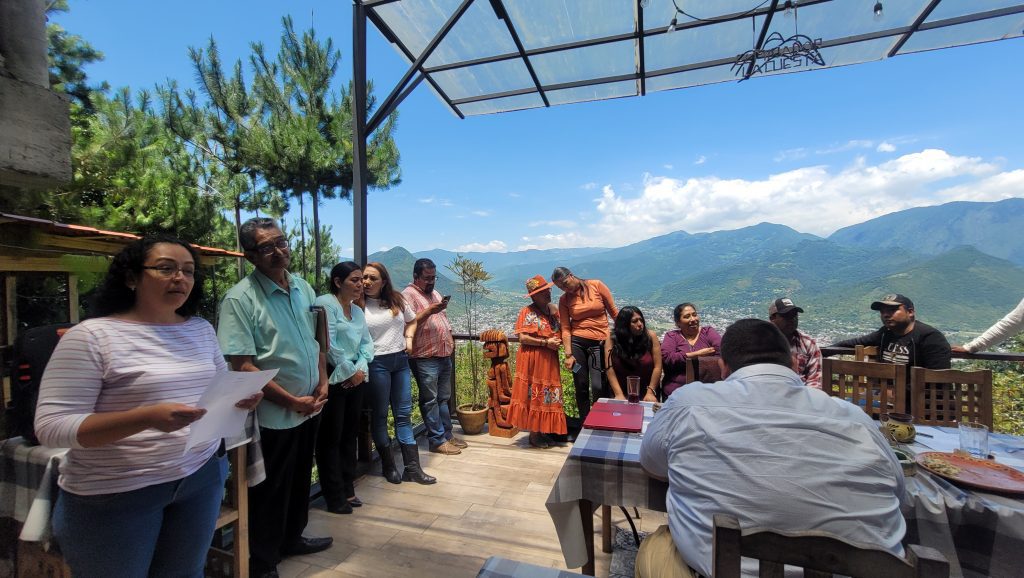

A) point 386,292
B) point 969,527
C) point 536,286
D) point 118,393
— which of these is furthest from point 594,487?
point 536,286

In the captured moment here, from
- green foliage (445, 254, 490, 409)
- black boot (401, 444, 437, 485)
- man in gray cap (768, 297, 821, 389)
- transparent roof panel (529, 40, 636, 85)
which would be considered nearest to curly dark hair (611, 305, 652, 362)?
man in gray cap (768, 297, 821, 389)

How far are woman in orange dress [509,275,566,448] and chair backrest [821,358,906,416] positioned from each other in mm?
1875

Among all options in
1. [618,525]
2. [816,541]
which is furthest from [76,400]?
[618,525]

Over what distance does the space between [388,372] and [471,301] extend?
2.26 m

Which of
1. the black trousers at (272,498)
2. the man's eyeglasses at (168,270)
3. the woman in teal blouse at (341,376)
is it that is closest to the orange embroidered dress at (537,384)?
the woman in teal blouse at (341,376)

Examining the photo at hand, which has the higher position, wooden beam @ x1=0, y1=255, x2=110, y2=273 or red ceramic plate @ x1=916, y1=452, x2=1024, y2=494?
wooden beam @ x1=0, y1=255, x2=110, y2=273

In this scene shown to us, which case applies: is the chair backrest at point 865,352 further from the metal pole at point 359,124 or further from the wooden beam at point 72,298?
the wooden beam at point 72,298

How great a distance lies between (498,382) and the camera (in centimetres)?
385

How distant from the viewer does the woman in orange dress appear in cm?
360

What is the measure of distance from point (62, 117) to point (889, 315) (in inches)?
158

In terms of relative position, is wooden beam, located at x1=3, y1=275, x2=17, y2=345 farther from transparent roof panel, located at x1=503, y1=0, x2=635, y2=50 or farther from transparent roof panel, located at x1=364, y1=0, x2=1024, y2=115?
transparent roof panel, located at x1=503, y1=0, x2=635, y2=50

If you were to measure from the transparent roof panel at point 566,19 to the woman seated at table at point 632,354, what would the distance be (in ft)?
7.70

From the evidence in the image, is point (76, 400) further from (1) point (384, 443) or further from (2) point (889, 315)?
(2) point (889, 315)

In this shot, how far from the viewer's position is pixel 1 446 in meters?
1.40
